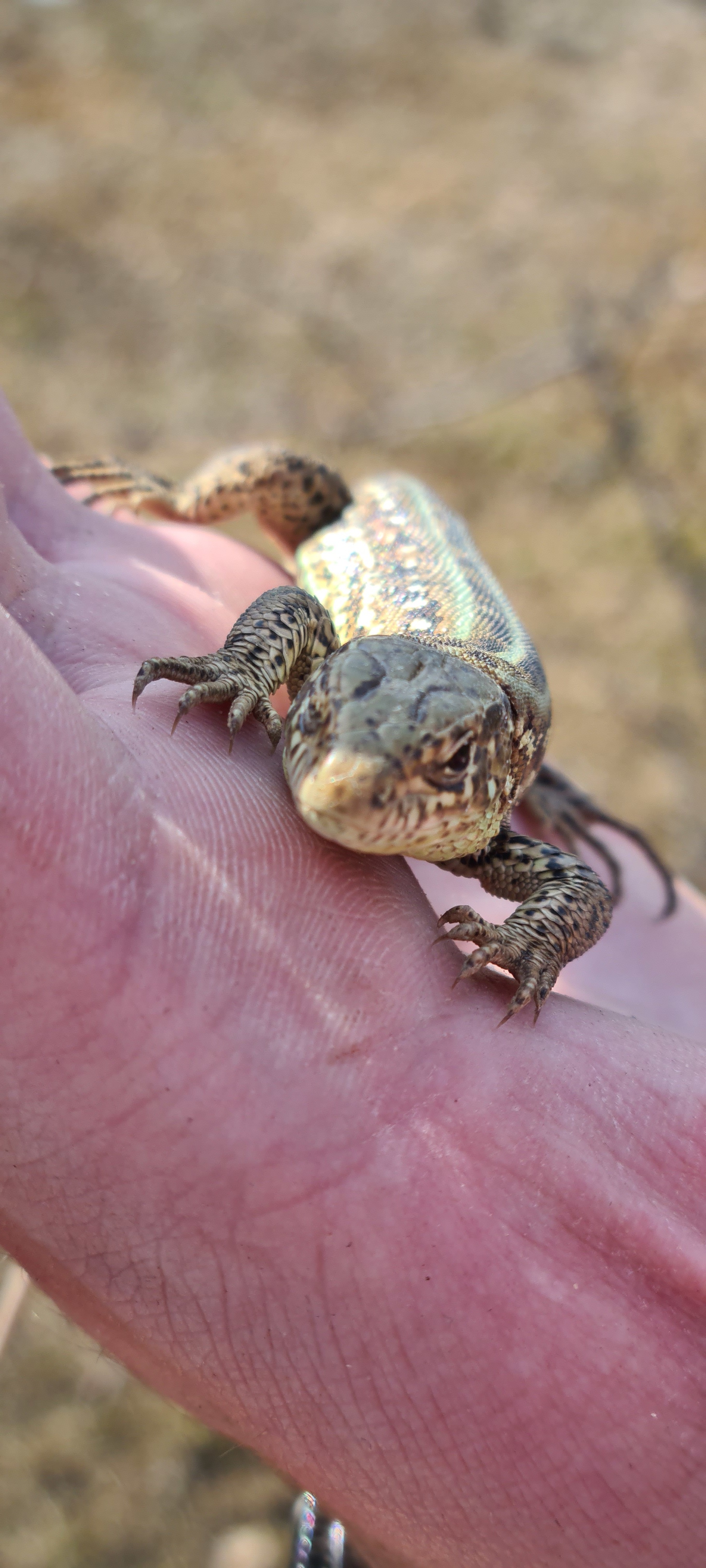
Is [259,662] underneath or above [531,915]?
above

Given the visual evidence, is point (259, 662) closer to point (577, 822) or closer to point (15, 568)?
point (15, 568)

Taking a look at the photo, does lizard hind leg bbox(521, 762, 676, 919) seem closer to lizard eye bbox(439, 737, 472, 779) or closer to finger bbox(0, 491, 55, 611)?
lizard eye bbox(439, 737, 472, 779)

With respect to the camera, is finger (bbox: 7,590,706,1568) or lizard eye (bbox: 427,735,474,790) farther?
lizard eye (bbox: 427,735,474,790)

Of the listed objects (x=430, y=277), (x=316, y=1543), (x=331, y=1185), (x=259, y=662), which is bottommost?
(x=316, y=1543)

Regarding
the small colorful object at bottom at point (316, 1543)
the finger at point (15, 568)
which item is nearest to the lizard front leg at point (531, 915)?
the finger at point (15, 568)

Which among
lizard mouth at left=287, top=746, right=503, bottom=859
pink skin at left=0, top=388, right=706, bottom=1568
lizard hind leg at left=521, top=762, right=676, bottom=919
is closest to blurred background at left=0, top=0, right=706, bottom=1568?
lizard hind leg at left=521, top=762, right=676, bottom=919

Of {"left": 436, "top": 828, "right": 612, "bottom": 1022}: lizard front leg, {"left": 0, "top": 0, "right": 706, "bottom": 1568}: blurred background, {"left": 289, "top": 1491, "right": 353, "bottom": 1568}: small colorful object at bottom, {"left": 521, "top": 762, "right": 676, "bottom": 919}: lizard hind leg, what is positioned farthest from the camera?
{"left": 0, "top": 0, "right": 706, "bottom": 1568}: blurred background

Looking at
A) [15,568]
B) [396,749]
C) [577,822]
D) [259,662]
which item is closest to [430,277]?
[577,822]
